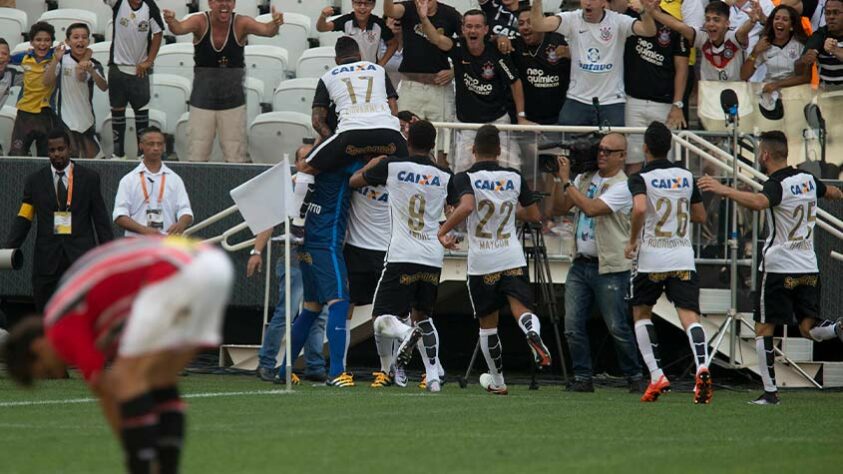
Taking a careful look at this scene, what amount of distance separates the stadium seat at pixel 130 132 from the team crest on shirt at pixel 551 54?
4.24m

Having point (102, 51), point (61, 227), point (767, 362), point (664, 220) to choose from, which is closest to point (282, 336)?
point (61, 227)

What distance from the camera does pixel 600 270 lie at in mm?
13125

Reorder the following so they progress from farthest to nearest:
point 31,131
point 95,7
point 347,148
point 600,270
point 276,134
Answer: point 95,7 < point 31,131 < point 276,134 < point 600,270 < point 347,148

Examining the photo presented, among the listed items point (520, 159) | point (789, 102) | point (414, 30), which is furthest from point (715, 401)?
point (414, 30)

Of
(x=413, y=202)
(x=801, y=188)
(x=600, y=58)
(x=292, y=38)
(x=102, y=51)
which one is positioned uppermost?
(x=292, y=38)

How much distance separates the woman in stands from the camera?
1591 cm

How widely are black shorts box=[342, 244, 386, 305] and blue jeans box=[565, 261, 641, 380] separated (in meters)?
1.82

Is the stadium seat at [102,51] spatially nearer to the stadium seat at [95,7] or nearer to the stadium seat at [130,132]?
the stadium seat at [130,132]

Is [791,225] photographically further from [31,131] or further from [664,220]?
[31,131]

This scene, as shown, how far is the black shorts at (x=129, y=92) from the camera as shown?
15.6 metres

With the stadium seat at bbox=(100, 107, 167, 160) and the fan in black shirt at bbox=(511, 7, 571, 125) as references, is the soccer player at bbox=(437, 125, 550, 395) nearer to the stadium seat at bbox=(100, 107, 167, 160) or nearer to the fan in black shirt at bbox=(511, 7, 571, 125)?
the fan in black shirt at bbox=(511, 7, 571, 125)

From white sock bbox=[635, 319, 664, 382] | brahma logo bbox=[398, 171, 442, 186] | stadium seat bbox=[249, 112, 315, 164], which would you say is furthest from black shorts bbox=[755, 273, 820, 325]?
stadium seat bbox=[249, 112, 315, 164]

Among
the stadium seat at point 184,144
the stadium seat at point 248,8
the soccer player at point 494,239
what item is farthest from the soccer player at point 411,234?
the stadium seat at point 248,8

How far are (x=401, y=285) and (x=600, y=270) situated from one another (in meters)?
2.04
